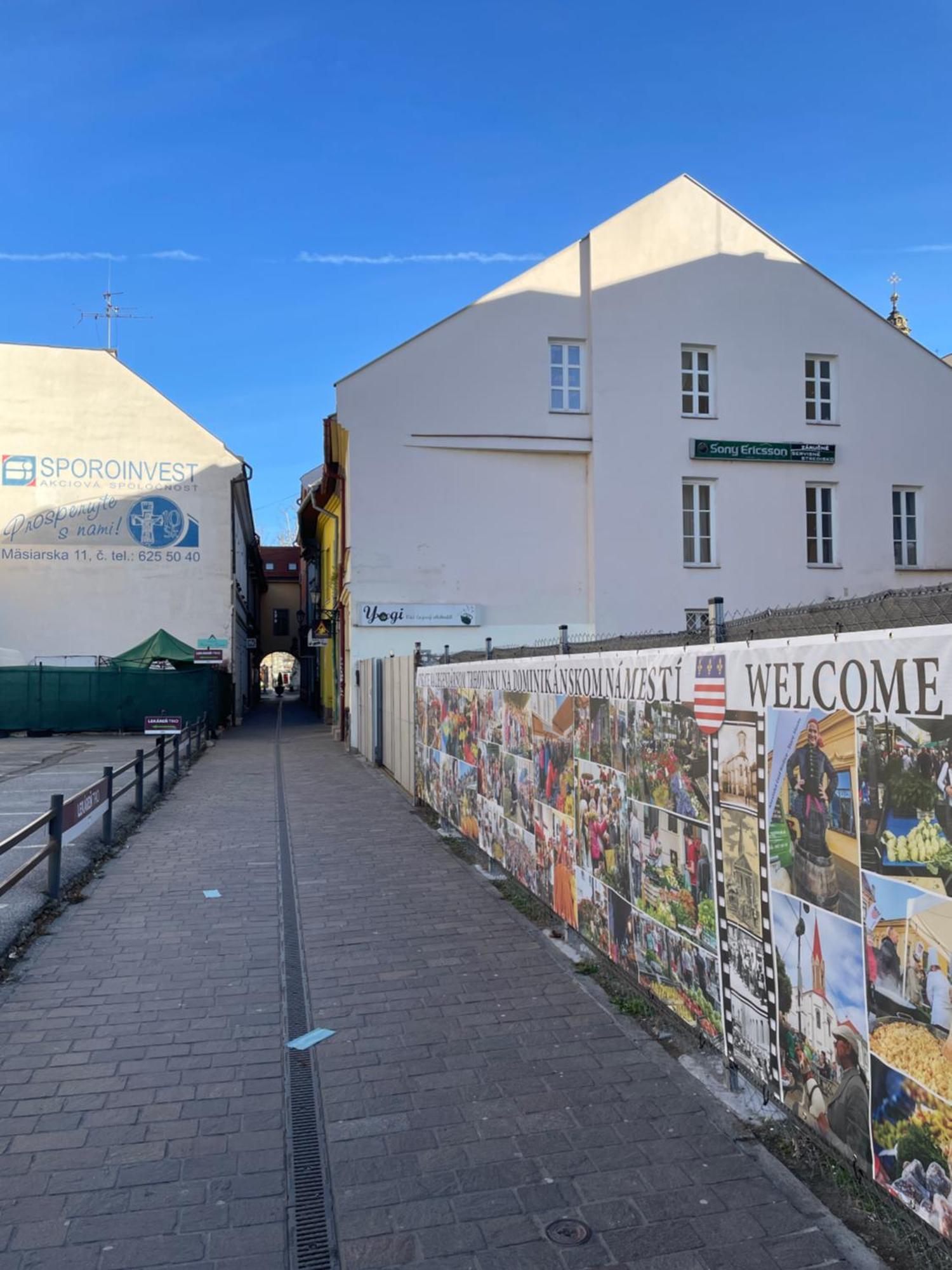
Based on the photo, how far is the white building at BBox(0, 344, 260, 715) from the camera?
29016 mm

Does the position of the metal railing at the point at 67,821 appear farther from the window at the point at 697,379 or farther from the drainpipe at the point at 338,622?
the window at the point at 697,379

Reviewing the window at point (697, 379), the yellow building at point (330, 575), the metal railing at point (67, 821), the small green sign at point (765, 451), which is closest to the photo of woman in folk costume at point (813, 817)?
the metal railing at point (67, 821)

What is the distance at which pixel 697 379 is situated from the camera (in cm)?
2481

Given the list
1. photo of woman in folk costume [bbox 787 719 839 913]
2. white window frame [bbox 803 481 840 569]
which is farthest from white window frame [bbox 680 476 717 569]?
photo of woman in folk costume [bbox 787 719 839 913]

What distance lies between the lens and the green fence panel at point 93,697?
26.2 m

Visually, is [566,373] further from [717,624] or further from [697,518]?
[717,624]

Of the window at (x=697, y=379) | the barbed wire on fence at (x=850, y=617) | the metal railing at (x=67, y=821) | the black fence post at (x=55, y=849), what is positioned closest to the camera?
the barbed wire on fence at (x=850, y=617)

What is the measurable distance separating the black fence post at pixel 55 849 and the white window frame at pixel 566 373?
18.4 m

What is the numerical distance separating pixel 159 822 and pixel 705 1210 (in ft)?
32.2

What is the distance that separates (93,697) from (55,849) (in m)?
20.5

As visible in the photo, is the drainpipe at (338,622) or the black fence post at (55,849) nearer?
the black fence post at (55,849)

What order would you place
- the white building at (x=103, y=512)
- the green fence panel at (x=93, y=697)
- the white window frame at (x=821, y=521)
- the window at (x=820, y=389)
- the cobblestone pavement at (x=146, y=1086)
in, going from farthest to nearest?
the white building at (x=103, y=512)
the green fence panel at (x=93, y=697)
the window at (x=820, y=389)
the white window frame at (x=821, y=521)
the cobblestone pavement at (x=146, y=1086)

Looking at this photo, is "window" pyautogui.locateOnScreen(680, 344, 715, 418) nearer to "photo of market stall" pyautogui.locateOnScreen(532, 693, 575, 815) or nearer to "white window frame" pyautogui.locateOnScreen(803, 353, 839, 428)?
"white window frame" pyautogui.locateOnScreen(803, 353, 839, 428)

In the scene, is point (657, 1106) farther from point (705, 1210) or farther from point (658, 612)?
point (658, 612)
